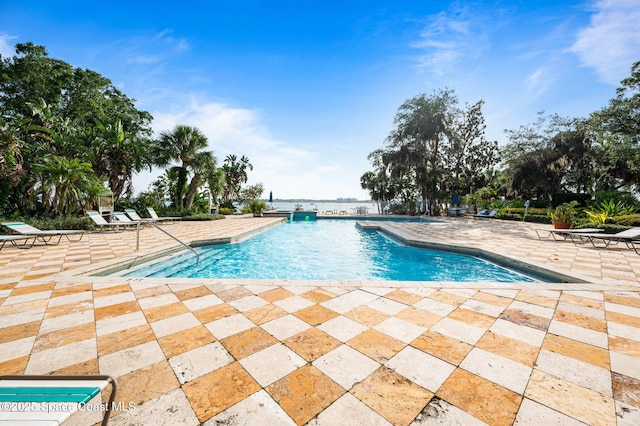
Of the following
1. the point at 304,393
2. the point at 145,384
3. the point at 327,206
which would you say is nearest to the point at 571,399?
the point at 304,393

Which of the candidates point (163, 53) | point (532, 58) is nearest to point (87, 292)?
point (163, 53)

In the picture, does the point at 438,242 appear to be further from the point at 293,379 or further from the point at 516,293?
the point at 293,379

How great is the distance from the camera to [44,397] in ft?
3.22

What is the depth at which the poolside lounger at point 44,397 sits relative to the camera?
0.88m

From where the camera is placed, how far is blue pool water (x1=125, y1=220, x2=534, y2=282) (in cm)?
550

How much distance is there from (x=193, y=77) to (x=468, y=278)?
12915 millimetres

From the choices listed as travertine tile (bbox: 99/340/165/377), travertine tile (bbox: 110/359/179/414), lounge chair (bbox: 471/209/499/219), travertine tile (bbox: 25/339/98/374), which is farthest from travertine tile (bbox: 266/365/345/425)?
lounge chair (bbox: 471/209/499/219)

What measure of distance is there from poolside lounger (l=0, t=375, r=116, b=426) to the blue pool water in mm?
4363

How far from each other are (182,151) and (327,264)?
46.9 feet

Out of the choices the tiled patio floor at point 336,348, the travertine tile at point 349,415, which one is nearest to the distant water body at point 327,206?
the tiled patio floor at point 336,348

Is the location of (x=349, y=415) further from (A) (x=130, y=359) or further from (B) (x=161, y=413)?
(A) (x=130, y=359)

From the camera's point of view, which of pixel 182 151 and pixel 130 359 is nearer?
pixel 130 359

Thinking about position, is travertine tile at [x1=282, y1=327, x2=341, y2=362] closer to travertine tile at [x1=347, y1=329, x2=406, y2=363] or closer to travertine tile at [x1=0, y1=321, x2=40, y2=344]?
travertine tile at [x1=347, y1=329, x2=406, y2=363]

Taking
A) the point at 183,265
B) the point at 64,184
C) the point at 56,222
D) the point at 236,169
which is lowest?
the point at 183,265
